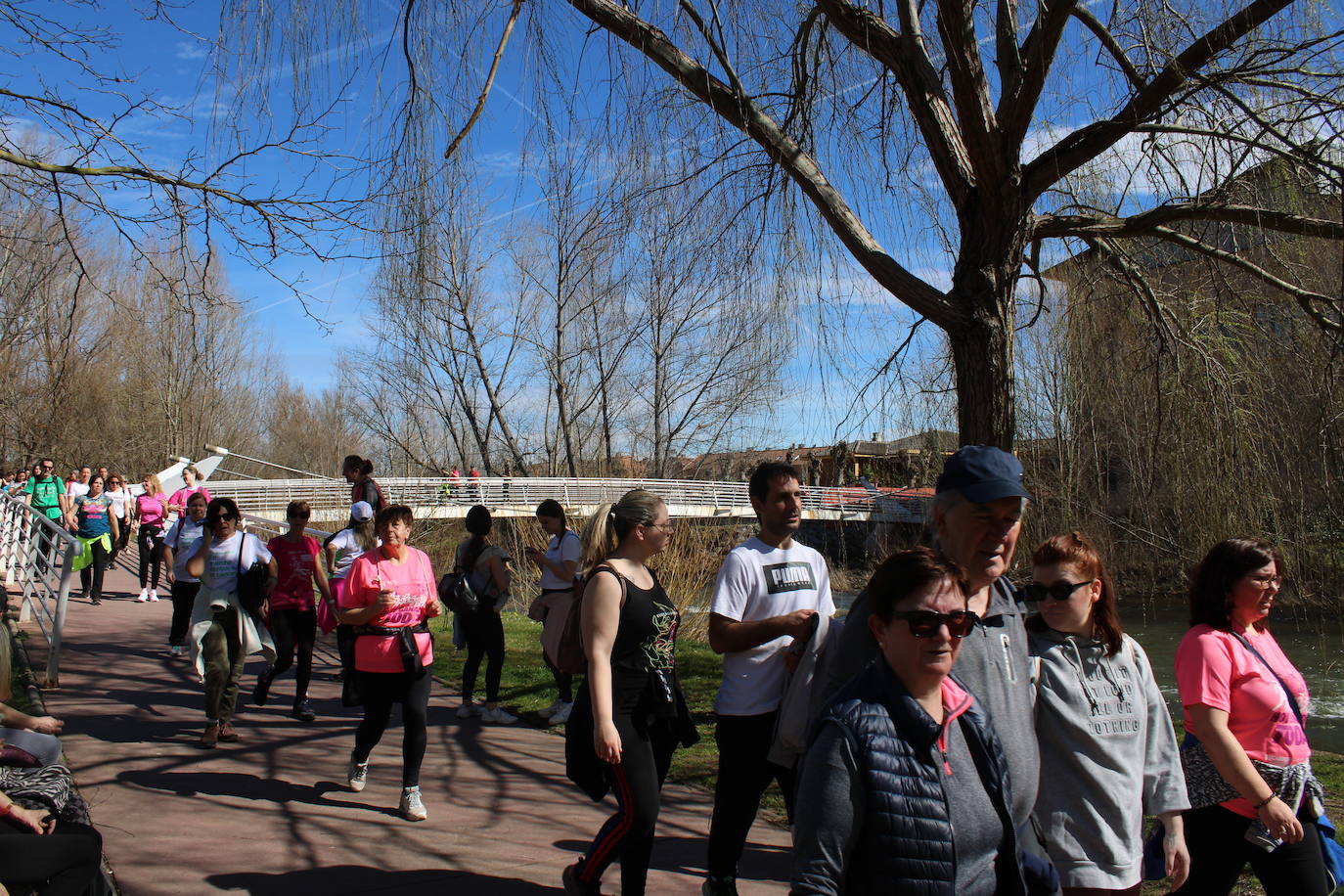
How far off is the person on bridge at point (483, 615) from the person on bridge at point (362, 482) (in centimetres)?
105

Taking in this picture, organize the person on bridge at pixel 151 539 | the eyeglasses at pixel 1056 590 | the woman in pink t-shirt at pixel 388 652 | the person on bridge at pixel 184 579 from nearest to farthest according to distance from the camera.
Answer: the eyeglasses at pixel 1056 590
the woman in pink t-shirt at pixel 388 652
the person on bridge at pixel 184 579
the person on bridge at pixel 151 539

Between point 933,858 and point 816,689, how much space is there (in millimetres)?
984

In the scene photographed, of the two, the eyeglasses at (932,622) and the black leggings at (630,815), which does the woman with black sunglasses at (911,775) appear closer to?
the eyeglasses at (932,622)

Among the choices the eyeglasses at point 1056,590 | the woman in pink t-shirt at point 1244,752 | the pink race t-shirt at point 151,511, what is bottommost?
the woman in pink t-shirt at point 1244,752

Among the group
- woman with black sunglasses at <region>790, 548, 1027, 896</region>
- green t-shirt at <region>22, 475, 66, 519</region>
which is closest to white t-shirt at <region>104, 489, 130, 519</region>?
green t-shirt at <region>22, 475, 66, 519</region>

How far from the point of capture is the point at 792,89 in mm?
6328

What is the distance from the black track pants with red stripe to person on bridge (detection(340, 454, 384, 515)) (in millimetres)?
5333

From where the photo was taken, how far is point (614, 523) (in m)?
4.13

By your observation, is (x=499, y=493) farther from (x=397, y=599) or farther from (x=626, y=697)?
(x=626, y=697)

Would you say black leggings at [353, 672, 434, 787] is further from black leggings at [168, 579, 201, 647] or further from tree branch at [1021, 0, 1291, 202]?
black leggings at [168, 579, 201, 647]

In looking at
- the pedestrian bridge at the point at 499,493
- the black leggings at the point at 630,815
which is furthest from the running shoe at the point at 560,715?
the pedestrian bridge at the point at 499,493

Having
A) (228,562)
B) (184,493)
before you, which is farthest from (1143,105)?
(184,493)

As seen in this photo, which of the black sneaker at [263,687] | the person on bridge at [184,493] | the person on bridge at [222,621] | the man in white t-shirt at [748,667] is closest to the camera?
the man in white t-shirt at [748,667]

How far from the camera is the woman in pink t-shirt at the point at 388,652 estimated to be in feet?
17.6
